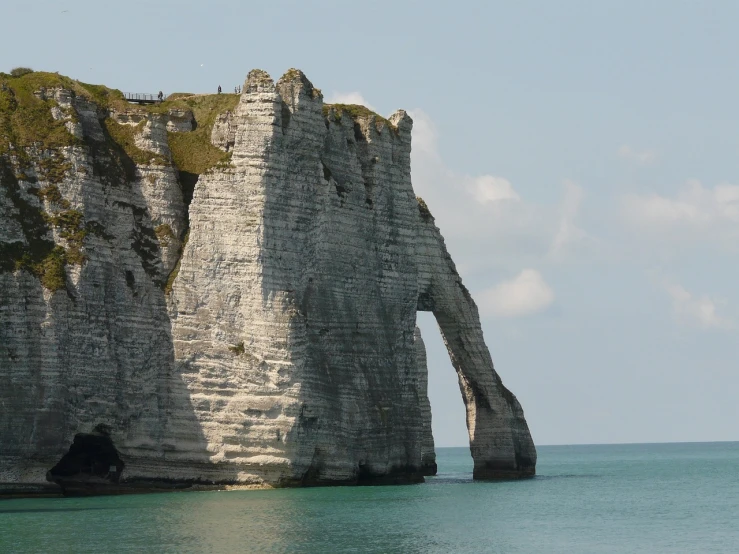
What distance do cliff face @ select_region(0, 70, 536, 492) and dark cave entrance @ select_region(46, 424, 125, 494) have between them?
93 mm

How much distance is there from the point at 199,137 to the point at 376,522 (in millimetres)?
22952

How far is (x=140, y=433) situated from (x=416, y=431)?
13541mm

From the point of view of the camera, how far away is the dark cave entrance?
61938 mm

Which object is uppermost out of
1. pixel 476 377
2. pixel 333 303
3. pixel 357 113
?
pixel 357 113

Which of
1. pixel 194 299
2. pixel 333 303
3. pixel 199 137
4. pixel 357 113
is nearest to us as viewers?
pixel 194 299

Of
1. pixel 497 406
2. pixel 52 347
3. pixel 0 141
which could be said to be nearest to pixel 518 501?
pixel 497 406

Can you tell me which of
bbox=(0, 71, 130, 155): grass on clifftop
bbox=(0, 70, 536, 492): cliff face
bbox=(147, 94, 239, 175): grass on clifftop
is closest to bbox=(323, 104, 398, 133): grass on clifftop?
bbox=(0, 70, 536, 492): cliff face

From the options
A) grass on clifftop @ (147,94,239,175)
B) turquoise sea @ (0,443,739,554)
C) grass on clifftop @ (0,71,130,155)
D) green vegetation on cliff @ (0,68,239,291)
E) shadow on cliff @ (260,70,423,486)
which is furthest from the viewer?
grass on clifftop @ (147,94,239,175)

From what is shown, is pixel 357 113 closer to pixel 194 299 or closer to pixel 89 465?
pixel 194 299

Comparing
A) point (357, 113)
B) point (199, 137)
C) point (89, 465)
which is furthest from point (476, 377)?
point (89, 465)

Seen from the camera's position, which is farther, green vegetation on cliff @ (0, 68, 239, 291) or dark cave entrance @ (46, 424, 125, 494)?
dark cave entrance @ (46, 424, 125, 494)

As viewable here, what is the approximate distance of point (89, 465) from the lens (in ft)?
207

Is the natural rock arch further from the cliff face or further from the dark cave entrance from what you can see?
the dark cave entrance

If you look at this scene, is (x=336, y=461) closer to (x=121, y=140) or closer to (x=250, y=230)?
(x=250, y=230)
